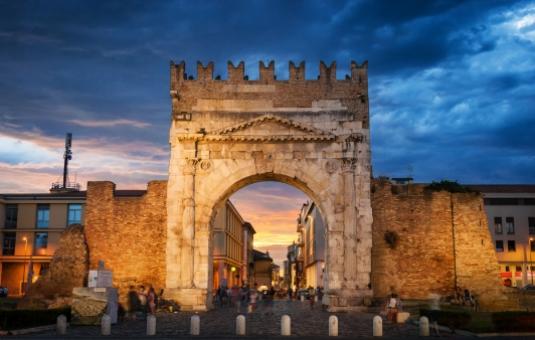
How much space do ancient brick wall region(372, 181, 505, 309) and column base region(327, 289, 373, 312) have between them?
1.75 m

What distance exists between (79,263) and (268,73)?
44.3ft

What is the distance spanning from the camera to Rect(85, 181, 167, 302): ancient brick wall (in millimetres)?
31250

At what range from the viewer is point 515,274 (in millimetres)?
61344

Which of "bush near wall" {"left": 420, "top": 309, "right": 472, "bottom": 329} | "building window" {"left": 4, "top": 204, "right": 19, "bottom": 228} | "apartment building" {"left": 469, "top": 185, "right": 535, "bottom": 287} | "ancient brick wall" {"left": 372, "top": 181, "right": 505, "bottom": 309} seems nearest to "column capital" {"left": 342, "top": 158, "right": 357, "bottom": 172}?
"ancient brick wall" {"left": 372, "top": 181, "right": 505, "bottom": 309}

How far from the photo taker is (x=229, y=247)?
57.6 meters

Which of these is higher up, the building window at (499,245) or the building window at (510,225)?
the building window at (510,225)

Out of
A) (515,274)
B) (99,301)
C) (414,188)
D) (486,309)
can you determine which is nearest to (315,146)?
(414,188)

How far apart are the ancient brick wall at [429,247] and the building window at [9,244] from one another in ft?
124

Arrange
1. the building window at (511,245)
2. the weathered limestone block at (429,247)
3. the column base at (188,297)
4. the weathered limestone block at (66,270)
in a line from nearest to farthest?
the column base at (188,297) → the weathered limestone block at (66,270) → the weathered limestone block at (429,247) → the building window at (511,245)

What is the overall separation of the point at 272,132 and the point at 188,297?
29.2 feet

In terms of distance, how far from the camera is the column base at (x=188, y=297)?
29.2 metres

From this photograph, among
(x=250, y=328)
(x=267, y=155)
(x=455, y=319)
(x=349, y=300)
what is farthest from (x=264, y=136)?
(x=455, y=319)

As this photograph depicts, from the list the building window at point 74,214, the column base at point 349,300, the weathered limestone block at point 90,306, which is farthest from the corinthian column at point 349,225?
the building window at point 74,214

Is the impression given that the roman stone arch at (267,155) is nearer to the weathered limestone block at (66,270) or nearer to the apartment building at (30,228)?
the weathered limestone block at (66,270)
